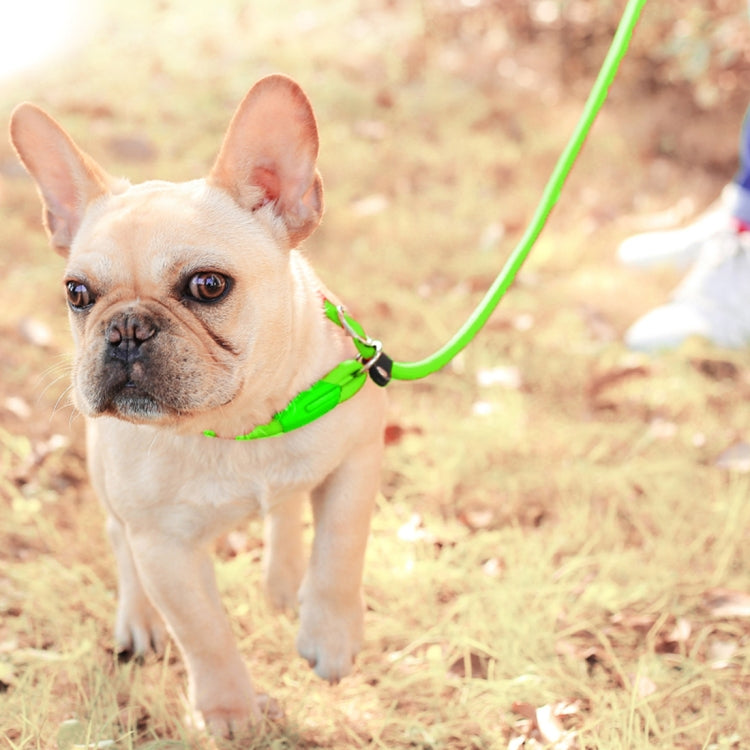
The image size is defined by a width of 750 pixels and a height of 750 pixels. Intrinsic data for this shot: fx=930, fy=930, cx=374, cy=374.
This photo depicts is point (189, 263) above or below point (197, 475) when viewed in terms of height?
above

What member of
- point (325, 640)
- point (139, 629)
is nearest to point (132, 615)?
point (139, 629)

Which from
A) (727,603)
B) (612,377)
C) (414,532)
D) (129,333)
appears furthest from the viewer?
(612,377)

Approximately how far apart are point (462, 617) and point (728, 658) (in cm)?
67

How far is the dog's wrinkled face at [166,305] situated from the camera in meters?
1.82

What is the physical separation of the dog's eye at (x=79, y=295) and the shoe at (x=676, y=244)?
9.72 ft

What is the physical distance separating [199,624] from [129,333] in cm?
69

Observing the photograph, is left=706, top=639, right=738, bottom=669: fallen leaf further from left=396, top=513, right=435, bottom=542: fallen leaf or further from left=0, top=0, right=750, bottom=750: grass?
left=396, top=513, right=435, bottom=542: fallen leaf

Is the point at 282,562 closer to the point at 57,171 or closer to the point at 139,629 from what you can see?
the point at 139,629

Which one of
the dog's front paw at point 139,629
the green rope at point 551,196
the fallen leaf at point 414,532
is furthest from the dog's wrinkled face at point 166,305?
the fallen leaf at point 414,532

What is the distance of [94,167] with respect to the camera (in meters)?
2.13

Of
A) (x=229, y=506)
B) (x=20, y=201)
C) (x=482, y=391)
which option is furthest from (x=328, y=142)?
(x=229, y=506)

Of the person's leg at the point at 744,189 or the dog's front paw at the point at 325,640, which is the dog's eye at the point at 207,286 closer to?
the dog's front paw at the point at 325,640

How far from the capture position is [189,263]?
1864mm

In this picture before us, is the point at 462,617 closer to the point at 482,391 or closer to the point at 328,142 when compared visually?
the point at 482,391
